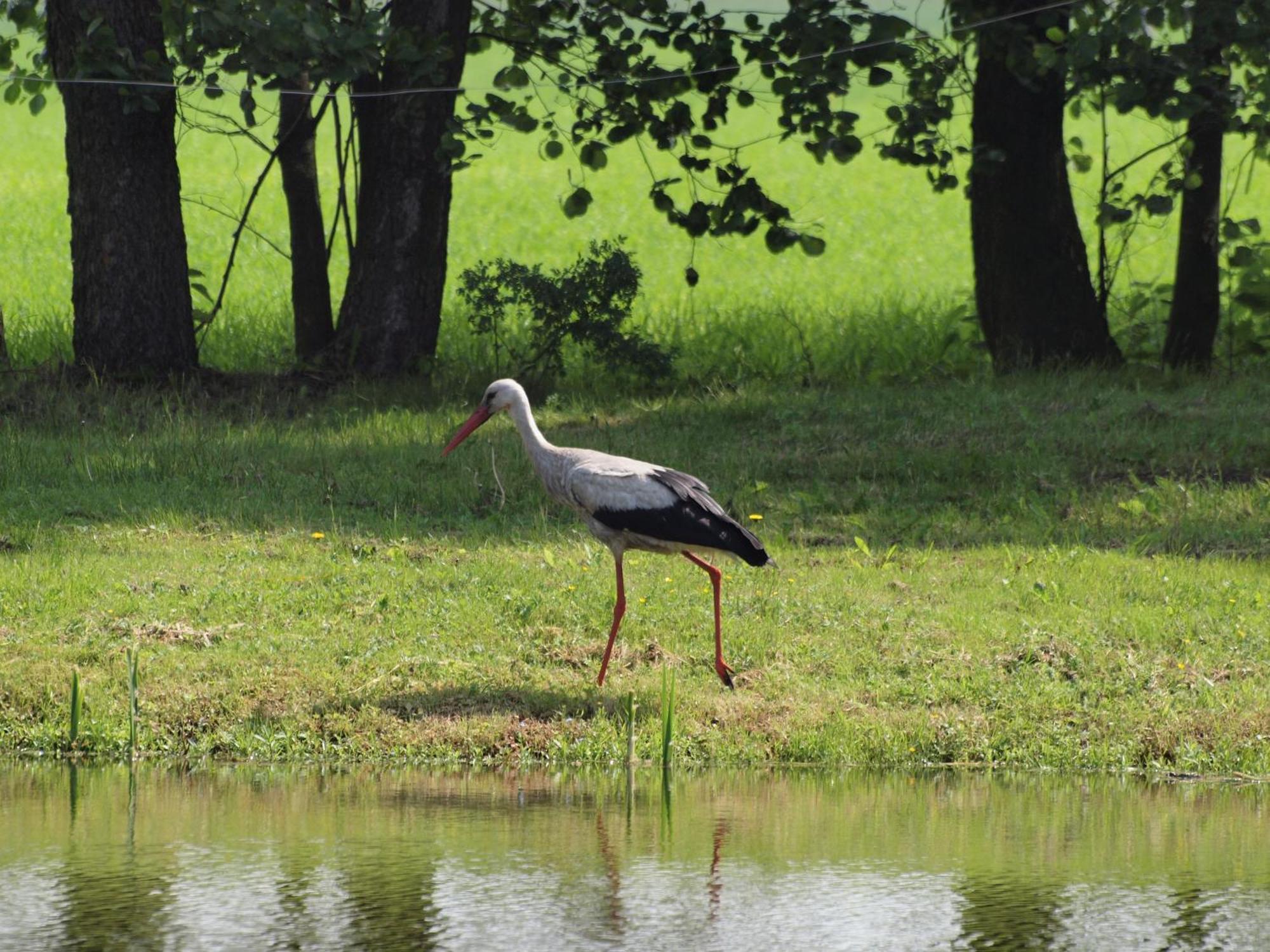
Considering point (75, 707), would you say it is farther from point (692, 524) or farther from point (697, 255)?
point (697, 255)

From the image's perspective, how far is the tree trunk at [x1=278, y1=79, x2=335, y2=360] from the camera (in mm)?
16969

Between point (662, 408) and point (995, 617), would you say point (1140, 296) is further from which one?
point (995, 617)

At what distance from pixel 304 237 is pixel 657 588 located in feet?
26.4

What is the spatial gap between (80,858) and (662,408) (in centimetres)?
925

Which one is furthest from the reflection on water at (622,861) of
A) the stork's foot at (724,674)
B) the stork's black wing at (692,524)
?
the stork's black wing at (692,524)

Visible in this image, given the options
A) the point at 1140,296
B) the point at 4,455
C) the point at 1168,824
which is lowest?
the point at 1168,824

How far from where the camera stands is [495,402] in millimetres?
9844

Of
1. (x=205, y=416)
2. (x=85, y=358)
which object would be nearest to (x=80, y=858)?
(x=205, y=416)

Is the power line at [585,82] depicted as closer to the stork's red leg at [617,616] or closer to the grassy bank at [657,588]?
the grassy bank at [657,588]

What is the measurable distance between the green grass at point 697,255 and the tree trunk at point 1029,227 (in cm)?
81

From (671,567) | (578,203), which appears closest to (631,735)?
(671,567)

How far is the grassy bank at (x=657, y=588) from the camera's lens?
8258 millimetres

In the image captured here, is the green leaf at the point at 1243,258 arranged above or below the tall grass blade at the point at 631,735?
above

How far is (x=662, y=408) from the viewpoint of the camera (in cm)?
1518
